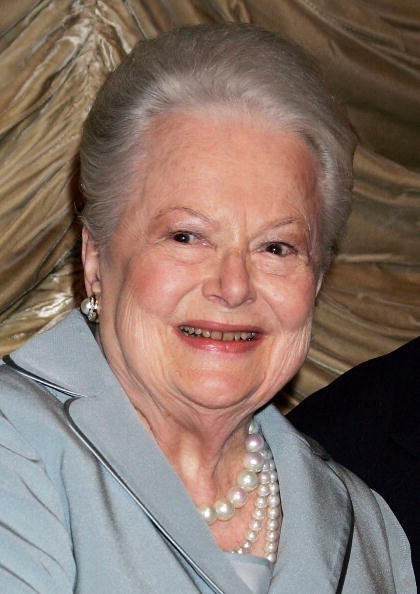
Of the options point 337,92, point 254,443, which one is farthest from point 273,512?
point 337,92

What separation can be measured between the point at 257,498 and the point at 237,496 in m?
0.05

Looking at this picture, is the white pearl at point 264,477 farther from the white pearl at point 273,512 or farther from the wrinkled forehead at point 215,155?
the wrinkled forehead at point 215,155

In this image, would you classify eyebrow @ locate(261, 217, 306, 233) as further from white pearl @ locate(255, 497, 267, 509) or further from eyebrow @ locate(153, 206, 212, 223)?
white pearl @ locate(255, 497, 267, 509)

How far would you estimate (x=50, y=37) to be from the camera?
8.50 feet

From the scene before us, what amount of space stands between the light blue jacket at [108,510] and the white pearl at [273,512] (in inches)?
1.2

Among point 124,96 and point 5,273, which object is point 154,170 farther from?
point 5,273

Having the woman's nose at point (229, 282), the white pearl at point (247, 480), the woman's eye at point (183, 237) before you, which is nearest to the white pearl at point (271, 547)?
the white pearl at point (247, 480)

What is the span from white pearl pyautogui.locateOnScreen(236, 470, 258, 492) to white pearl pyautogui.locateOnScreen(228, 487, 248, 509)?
0.01 meters

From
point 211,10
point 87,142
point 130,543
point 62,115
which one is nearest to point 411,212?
point 211,10

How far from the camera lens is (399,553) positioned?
6.78 ft

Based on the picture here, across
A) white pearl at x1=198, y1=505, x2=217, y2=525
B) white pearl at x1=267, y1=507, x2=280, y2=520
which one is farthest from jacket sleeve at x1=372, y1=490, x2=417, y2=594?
white pearl at x1=198, y1=505, x2=217, y2=525

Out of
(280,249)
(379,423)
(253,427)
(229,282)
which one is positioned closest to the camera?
(229,282)

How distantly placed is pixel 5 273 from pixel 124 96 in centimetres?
84

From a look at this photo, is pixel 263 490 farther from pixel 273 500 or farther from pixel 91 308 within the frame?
pixel 91 308
